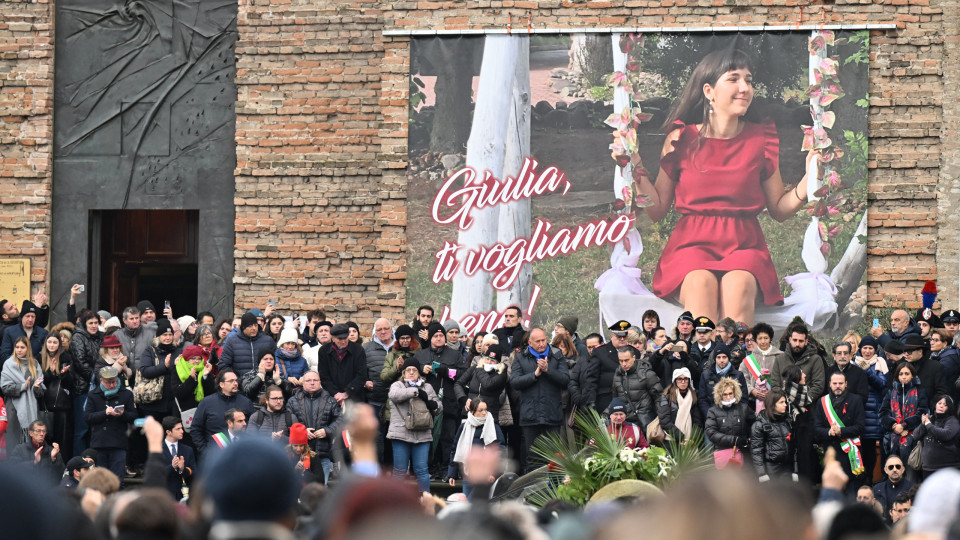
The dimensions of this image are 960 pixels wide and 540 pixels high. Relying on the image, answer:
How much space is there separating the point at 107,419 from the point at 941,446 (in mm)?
8699

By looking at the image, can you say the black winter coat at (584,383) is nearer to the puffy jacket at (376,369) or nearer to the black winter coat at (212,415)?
the puffy jacket at (376,369)

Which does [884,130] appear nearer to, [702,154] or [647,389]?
[702,154]

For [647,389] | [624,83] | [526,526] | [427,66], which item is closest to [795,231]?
[624,83]

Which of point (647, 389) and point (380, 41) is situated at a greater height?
point (380, 41)

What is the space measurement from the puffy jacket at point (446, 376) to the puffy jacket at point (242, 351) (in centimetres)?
178

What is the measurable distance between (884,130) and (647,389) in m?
5.56

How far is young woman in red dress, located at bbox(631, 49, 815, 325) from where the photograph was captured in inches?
656

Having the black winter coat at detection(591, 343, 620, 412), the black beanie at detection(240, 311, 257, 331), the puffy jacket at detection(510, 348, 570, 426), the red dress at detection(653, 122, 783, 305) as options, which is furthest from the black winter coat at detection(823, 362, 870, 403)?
the black beanie at detection(240, 311, 257, 331)

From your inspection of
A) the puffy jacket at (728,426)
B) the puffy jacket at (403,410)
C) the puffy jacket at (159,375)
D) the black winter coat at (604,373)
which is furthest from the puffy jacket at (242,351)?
the puffy jacket at (728,426)

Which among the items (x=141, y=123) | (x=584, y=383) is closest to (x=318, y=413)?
(x=584, y=383)

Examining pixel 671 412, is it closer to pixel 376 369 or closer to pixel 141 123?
pixel 376 369

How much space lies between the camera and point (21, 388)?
14.2 m

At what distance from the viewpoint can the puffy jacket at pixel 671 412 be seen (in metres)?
13.5

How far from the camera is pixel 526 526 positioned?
5.10 meters
